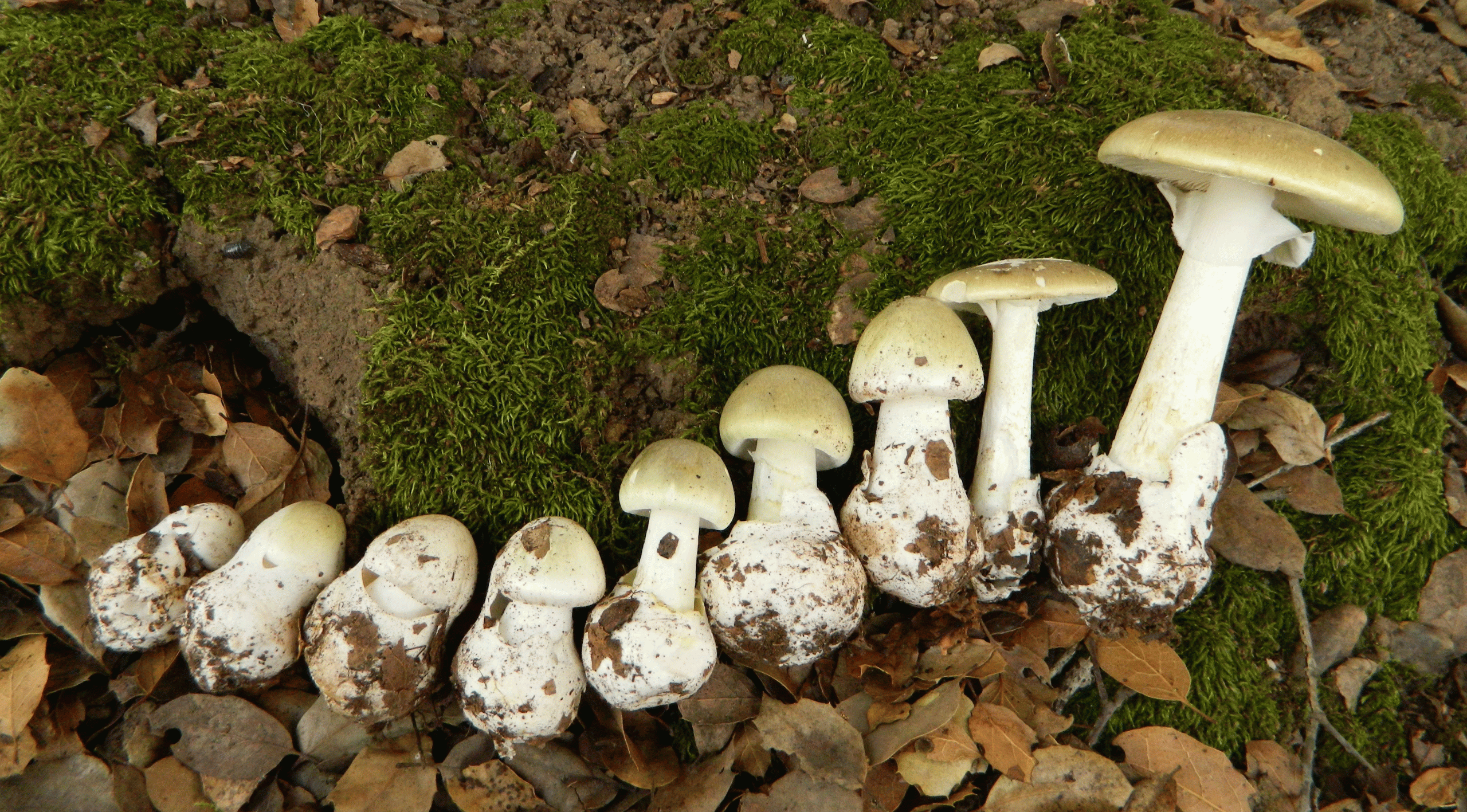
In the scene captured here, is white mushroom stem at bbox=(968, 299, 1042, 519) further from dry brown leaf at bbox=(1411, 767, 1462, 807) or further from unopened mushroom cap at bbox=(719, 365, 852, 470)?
dry brown leaf at bbox=(1411, 767, 1462, 807)

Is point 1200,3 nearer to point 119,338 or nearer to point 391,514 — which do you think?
point 391,514

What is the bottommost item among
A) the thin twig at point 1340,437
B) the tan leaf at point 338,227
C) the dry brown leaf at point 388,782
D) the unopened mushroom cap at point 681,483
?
the dry brown leaf at point 388,782

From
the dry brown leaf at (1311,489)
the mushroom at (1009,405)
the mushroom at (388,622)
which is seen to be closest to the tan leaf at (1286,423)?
the dry brown leaf at (1311,489)

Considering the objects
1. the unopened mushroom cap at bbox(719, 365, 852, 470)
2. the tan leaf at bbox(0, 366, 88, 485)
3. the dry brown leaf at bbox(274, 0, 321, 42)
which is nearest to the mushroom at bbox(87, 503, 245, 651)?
the tan leaf at bbox(0, 366, 88, 485)

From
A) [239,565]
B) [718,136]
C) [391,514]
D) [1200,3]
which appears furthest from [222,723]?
[1200,3]

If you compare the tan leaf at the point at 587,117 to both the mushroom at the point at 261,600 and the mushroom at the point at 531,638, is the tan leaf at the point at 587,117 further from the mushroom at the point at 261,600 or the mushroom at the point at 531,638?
the mushroom at the point at 261,600

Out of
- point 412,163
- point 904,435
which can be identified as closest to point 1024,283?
point 904,435
